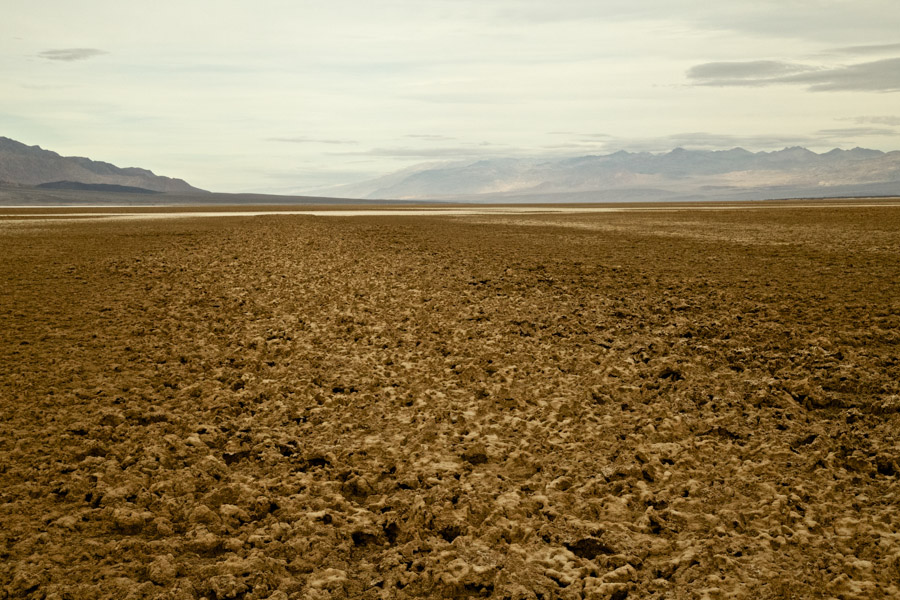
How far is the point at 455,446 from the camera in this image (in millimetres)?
6070

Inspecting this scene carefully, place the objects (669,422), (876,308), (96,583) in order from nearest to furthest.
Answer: (96,583)
(669,422)
(876,308)

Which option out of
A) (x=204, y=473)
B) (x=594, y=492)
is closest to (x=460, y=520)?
(x=594, y=492)

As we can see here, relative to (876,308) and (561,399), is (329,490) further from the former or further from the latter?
(876,308)

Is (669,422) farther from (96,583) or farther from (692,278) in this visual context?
(692,278)

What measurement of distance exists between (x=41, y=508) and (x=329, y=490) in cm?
186

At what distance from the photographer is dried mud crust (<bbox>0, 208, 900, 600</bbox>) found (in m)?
4.12

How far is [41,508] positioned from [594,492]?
3.65m

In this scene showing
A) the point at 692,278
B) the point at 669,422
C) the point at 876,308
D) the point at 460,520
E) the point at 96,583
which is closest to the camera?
the point at 96,583

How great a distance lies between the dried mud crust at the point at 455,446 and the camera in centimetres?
412

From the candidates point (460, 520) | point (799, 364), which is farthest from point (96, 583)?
point (799, 364)

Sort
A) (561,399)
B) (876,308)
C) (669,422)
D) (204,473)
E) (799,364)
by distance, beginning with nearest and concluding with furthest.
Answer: (204,473) → (669,422) → (561,399) → (799,364) → (876,308)

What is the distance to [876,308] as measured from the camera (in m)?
11.4

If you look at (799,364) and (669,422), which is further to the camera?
(799,364)

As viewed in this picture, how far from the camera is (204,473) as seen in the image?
5.50 metres
